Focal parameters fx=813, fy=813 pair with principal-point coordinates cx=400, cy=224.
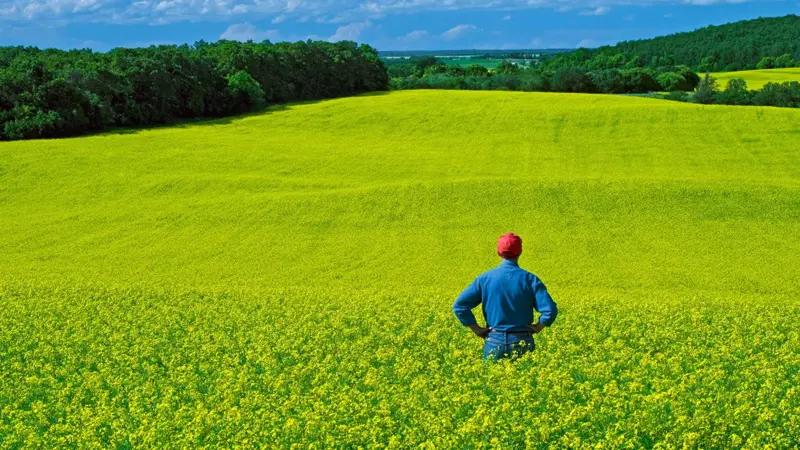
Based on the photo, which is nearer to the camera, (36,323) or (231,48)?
(36,323)

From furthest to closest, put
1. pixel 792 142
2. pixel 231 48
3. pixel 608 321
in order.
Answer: pixel 231 48, pixel 792 142, pixel 608 321

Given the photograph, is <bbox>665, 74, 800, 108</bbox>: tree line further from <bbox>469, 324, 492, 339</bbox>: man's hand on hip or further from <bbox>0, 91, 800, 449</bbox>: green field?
<bbox>469, 324, 492, 339</bbox>: man's hand on hip

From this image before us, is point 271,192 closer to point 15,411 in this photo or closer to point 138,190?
point 138,190

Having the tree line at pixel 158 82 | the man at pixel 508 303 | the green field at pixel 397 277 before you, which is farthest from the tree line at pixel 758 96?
the man at pixel 508 303

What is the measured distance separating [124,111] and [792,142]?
46.3 metres

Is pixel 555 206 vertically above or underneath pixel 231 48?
underneath

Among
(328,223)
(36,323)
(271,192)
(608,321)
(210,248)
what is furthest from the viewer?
(271,192)

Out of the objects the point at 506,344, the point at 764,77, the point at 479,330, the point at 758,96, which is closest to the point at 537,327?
the point at 506,344

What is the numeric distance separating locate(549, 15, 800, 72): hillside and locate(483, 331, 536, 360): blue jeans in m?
119

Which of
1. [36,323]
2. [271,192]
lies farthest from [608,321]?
[271,192]

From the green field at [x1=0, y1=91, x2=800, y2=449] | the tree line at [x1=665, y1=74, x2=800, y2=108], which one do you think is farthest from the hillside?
the green field at [x1=0, y1=91, x2=800, y2=449]

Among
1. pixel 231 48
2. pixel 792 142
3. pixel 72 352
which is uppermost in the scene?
pixel 231 48

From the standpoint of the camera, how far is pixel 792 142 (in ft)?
165

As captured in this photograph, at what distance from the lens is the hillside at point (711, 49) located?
13511cm
